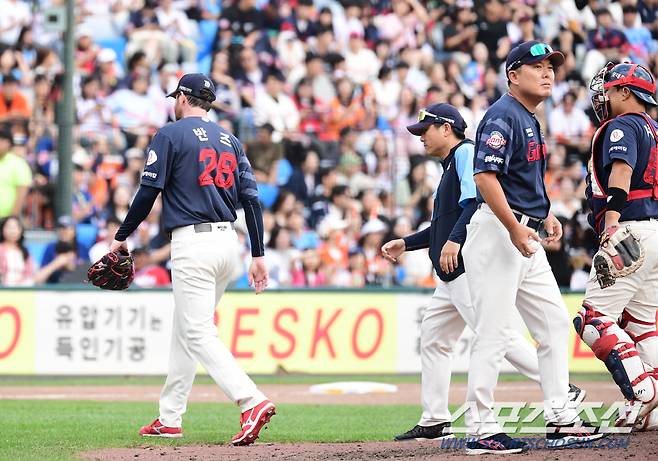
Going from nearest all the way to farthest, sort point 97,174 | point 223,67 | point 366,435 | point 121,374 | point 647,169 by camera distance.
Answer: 1. point 647,169
2. point 366,435
3. point 121,374
4. point 97,174
5. point 223,67

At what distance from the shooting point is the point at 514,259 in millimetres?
7211

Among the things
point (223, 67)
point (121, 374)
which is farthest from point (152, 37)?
point (121, 374)

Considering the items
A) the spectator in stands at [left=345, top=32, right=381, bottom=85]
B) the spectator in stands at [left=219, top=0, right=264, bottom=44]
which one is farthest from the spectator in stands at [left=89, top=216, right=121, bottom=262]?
the spectator in stands at [left=345, top=32, right=381, bottom=85]

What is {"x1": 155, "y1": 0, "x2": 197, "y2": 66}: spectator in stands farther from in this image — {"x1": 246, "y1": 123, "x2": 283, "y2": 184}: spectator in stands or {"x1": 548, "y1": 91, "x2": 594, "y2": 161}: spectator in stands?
{"x1": 548, "y1": 91, "x2": 594, "y2": 161}: spectator in stands

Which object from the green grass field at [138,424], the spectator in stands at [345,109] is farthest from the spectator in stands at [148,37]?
the green grass field at [138,424]

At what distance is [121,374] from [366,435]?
697cm

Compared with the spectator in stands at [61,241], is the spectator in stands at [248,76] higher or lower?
higher

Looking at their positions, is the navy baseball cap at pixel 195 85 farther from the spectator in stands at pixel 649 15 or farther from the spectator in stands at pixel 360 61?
the spectator in stands at pixel 649 15

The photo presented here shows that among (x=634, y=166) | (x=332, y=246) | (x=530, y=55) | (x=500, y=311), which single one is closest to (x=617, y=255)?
(x=634, y=166)

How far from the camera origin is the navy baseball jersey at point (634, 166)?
8.21 meters

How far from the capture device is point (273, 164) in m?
17.9

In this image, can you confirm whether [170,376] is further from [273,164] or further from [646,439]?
[273,164]

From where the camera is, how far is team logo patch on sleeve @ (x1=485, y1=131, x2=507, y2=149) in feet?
23.4

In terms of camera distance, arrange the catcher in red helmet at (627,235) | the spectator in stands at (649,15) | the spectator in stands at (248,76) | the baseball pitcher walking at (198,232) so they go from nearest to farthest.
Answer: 1. the catcher in red helmet at (627,235)
2. the baseball pitcher walking at (198,232)
3. the spectator in stands at (248,76)
4. the spectator in stands at (649,15)
